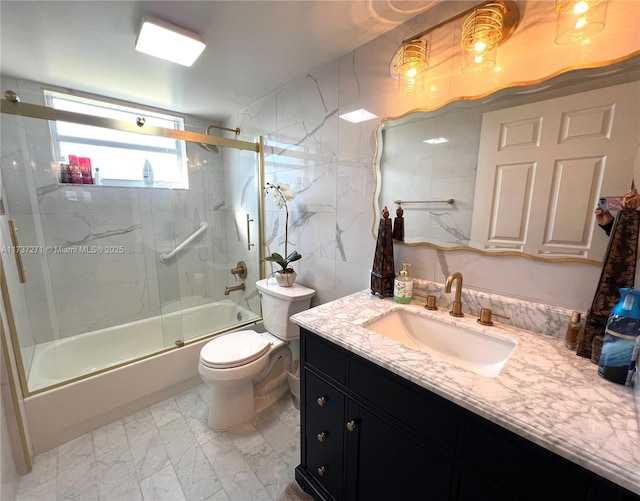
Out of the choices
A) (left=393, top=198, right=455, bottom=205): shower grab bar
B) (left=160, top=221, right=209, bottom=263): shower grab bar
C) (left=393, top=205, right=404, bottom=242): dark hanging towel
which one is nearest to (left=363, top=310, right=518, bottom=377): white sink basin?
(left=393, top=205, right=404, bottom=242): dark hanging towel

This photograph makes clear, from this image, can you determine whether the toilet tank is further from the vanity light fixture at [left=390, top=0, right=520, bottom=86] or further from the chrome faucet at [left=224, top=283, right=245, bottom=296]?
the vanity light fixture at [left=390, top=0, right=520, bottom=86]

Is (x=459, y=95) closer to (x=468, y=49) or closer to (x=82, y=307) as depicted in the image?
(x=468, y=49)

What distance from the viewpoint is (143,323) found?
2.27 m

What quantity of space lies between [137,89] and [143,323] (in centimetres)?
186

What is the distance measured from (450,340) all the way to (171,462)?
1556mm

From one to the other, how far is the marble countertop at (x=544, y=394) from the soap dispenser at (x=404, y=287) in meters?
0.34

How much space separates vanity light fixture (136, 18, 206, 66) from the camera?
126cm

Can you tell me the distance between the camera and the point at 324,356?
1.03m

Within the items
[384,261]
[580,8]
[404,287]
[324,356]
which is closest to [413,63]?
[580,8]

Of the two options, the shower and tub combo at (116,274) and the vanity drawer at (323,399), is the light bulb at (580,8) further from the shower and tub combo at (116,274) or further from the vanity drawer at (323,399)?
the shower and tub combo at (116,274)

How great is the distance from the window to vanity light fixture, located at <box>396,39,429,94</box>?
5.71ft

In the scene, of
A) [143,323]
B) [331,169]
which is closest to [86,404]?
[143,323]

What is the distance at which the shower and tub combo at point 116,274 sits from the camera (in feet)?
5.16

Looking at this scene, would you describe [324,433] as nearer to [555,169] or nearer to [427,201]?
[427,201]
